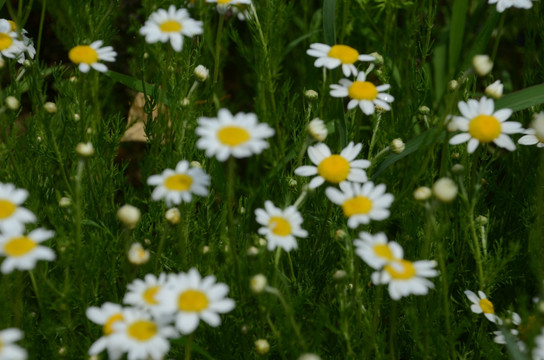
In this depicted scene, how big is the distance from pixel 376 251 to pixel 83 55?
0.93 m

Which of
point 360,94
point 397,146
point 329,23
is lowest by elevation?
point 397,146

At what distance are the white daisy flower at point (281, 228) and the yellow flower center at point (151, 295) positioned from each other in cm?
27

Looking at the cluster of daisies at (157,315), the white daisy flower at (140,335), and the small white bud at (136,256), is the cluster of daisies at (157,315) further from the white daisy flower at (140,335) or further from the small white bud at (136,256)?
the small white bud at (136,256)

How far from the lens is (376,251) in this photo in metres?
1.25

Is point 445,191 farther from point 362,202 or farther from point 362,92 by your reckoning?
point 362,92

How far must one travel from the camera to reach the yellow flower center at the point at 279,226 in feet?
4.50

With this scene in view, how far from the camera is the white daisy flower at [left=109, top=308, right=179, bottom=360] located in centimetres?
108

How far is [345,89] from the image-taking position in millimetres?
1695

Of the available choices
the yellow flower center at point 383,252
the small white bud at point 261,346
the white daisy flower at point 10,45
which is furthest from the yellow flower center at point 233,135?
the white daisy flower at point 10,45

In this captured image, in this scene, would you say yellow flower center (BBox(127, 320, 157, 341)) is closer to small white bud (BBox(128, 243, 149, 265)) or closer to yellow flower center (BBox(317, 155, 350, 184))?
small white bud (BBox(128, 243, 149, 265))

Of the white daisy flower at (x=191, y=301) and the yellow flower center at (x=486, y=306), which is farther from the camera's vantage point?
the yellow flower center at (x=486, y=306)

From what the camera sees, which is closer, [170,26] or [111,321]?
[111,321]

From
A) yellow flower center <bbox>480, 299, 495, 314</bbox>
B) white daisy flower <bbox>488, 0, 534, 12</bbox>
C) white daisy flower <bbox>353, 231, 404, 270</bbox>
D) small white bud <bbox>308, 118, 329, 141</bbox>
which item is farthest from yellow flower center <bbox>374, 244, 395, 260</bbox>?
white daisy flower <bbox>488, 0, 534, 12</bbox>

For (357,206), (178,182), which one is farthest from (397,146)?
(178,182)
